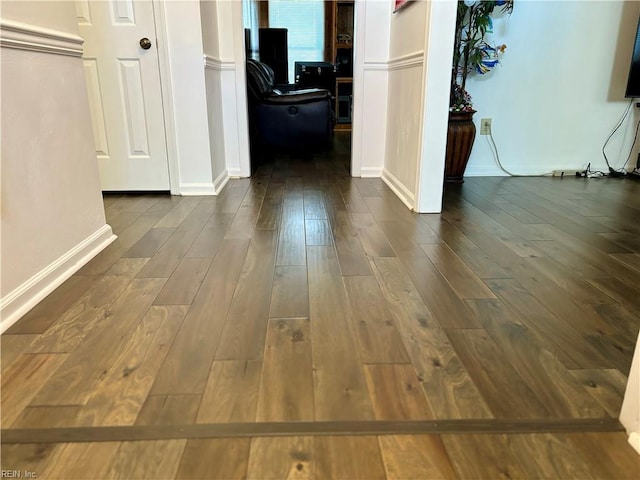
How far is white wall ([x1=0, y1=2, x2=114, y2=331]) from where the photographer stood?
1359 mm

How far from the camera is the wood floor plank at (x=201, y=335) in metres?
1.07

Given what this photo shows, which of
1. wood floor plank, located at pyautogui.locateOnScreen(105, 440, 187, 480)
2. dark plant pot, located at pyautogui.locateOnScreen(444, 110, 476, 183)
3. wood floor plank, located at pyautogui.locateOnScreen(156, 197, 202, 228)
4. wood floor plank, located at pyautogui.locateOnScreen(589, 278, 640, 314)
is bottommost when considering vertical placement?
wood floor plank, located at pyautogui.locateOnScreen(105, 440, 187, 480)

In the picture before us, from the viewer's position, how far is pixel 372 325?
1326 mm

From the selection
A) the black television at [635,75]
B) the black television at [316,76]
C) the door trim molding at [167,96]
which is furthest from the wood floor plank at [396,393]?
the black television at [316,76]

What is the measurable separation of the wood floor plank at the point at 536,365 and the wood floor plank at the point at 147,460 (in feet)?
2.50

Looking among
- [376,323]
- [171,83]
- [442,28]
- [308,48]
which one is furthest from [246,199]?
[308,48]

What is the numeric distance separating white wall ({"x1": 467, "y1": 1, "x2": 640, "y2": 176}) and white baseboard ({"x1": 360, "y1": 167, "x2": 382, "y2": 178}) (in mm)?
698

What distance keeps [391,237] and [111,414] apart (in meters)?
1.41

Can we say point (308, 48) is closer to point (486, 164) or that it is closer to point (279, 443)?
point (486, 164)

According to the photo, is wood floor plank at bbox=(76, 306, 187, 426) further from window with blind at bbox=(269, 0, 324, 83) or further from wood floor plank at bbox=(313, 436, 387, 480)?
window with blind at bbox=(269, 0, 324, 83)

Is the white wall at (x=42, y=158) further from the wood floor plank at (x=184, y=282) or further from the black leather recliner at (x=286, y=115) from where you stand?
the black leather recliner at (x=286, y=115)

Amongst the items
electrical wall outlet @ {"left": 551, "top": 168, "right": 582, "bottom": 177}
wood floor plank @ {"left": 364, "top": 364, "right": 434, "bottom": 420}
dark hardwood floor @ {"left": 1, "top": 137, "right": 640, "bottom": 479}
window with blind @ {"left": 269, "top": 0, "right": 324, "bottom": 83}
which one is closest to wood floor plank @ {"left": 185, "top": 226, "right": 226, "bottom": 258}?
dark hardwood floor @ {"left": 1, "top": 137, "right": 640, "bottom": 479}

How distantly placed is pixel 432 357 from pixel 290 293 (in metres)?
0.53

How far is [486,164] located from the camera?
3.56 metres
